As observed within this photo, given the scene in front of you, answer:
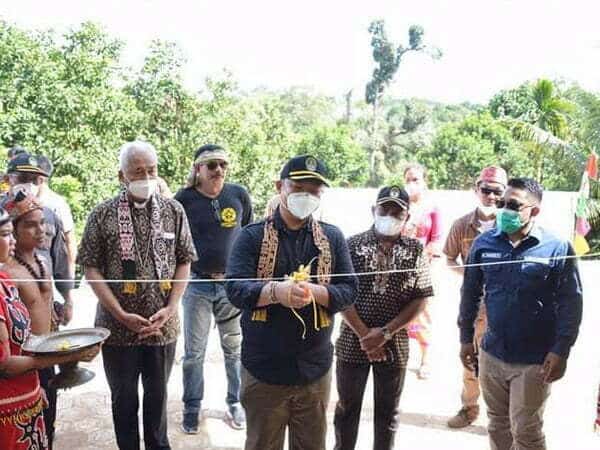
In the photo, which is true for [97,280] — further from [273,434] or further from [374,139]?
[374,139]

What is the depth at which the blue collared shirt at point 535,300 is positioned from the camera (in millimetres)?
2795

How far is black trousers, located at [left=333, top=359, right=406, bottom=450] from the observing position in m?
3.09

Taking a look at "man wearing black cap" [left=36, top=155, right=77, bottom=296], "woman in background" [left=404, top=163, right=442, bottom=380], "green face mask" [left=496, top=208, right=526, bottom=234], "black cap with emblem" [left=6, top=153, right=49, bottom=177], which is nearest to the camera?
"green face mask" [left=496, top=208, right=526, bottom=234]

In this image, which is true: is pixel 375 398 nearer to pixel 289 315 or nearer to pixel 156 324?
pixel 289 315

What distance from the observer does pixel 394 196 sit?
10.1 feet

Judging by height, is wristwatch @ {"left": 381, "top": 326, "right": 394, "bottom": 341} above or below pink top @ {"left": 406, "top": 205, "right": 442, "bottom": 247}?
below

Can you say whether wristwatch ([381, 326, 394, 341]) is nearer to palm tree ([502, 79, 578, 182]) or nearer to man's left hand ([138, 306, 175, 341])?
man's left hand ([138, 306, 175, 341])

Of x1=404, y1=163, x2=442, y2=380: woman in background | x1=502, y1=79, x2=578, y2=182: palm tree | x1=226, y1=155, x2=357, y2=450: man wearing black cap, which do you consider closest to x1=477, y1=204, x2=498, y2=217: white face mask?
x1=404, y1=163, x2=442, y2=380: woman in background

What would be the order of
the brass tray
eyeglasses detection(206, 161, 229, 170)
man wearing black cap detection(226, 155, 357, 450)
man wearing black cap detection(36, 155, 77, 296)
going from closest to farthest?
the brass tray → man wearing black cap detection(226, 155, 357, 450) → eyeglasses detection(206, 161, 229, 170) → man wearing black cap detection(36, 155, 77, 296)

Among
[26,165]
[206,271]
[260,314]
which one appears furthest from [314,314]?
[26,165]

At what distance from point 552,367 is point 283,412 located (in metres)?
1.24

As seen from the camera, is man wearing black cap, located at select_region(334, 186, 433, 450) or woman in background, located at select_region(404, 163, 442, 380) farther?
woman in background, located at select_region(404, 163, 442, 380)

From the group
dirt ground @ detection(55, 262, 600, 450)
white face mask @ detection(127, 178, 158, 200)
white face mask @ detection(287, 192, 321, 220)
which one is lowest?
dirt ground @ detection(55, 262, 600, 450)

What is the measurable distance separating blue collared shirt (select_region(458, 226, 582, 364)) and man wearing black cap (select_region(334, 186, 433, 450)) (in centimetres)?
40
